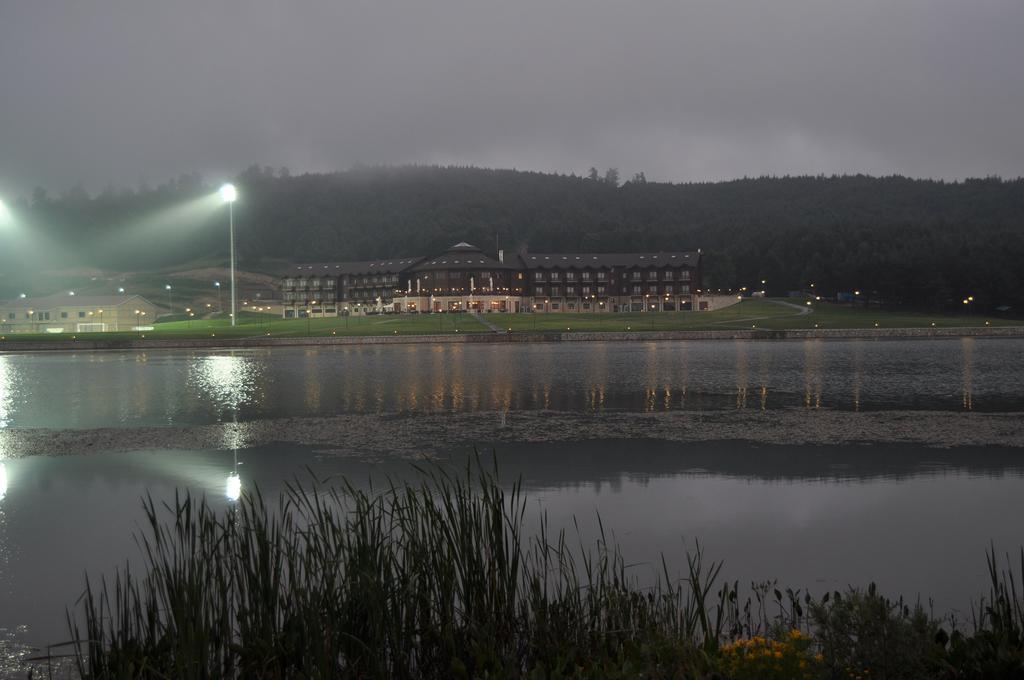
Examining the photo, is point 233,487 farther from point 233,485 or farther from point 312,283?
point 312,283

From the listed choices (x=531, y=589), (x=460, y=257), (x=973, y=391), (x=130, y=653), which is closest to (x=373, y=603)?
(x=531, y=589)

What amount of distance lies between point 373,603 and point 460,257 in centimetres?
12824

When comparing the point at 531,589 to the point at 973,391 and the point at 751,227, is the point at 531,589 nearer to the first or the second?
the point at 973,391

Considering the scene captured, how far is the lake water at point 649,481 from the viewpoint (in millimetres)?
9117

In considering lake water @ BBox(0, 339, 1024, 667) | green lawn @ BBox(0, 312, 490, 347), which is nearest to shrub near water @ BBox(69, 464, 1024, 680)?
lake water @ BBox(0, 339, 1024, 667)

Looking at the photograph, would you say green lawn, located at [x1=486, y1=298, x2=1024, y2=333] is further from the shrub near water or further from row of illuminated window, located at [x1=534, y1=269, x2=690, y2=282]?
the shrub near water

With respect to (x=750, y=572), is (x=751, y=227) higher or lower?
higher

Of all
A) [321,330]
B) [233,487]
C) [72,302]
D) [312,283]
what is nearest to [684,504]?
[233,487]

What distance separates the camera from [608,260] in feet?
443

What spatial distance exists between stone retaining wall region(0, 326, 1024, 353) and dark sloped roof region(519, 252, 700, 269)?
53652mm

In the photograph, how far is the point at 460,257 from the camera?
133125mm

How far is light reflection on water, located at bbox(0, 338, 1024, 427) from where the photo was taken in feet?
78.5

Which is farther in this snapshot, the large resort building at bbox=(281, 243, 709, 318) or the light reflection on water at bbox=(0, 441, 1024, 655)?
the large resort building at bbox=(281, 243, 709, 318)

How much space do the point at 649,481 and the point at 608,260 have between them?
123313mm
